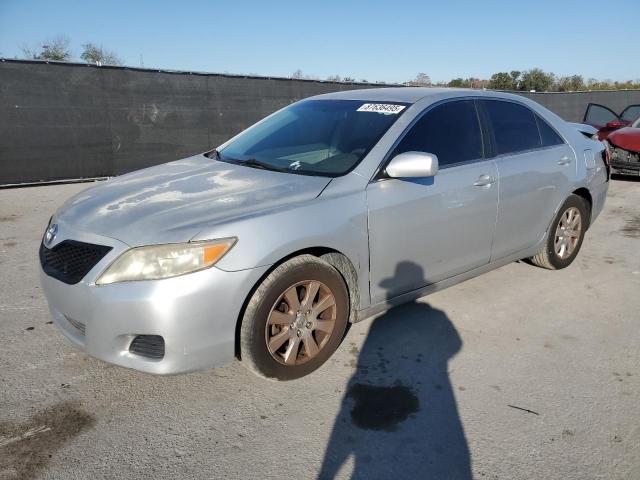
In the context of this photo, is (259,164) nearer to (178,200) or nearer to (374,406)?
(178,200)

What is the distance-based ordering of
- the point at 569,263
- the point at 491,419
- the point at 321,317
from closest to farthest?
the point at 491,419, the point at 321,317, the point at 569,263

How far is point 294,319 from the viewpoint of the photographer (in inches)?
110

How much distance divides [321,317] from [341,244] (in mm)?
457

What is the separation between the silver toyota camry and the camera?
2.44 metres

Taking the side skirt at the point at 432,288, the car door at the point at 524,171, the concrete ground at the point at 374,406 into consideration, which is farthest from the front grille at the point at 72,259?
the car door at the point at 524,171

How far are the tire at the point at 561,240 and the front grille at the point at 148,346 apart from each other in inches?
138

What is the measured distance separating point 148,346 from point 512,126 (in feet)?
10.8

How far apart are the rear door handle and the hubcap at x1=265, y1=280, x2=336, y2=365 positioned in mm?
1470

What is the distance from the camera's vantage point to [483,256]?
3830mm

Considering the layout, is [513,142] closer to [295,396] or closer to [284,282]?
[284,282]

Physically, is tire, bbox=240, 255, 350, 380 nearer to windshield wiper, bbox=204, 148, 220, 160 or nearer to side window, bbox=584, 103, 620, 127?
windshield wiper, bbox=204, 148, 220, 160

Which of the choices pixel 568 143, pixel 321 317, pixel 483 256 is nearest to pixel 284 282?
pixel 321 317

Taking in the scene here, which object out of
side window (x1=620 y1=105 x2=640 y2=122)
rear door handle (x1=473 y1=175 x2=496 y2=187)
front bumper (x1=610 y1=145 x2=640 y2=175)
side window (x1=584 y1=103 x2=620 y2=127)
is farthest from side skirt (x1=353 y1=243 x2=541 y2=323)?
side window (x1=620 y1=105 x2=640 y2=122)

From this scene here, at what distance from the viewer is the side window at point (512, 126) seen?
155 inches
